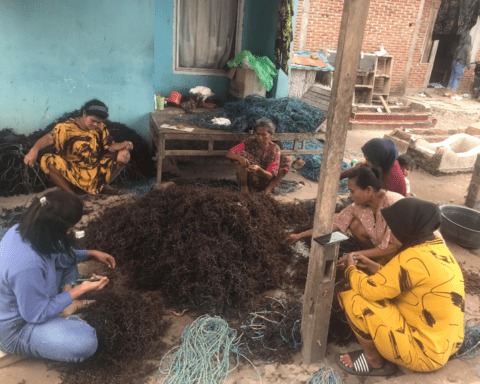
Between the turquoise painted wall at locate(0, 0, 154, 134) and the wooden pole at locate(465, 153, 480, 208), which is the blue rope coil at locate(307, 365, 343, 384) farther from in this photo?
the turquoise painted wall at locate(0, 0, 154, 134)

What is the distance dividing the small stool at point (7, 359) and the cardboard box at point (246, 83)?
5.03 m

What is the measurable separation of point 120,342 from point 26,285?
0.78 meters

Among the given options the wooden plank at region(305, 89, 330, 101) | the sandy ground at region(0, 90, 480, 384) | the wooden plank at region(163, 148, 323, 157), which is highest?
the wooden plank at region(305, 89, 330, 101)

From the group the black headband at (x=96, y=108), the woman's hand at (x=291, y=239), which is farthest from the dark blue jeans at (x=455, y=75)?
the black headband at (x=96, y=108)

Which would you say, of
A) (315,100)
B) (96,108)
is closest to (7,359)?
(96,108)

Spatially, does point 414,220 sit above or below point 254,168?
above

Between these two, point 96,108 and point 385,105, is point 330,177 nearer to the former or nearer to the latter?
point 96,108

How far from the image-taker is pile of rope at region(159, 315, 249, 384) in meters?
2.68

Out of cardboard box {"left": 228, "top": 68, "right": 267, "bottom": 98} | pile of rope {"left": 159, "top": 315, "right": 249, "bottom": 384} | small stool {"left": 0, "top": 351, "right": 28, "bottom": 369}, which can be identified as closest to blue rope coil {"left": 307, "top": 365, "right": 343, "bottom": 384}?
pile of rope {"left": 159, "top": 315, "right": 249, "bottom": 384}

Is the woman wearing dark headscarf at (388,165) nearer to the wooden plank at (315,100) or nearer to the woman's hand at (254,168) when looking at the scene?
the woman's hand at (254,168)

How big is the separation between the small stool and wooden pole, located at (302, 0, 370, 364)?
191 centimetres

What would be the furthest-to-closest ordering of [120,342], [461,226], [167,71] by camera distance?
[167,71]
[461,226]
[120,342]

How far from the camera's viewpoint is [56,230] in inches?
94.3

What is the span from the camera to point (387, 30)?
1207 cm
